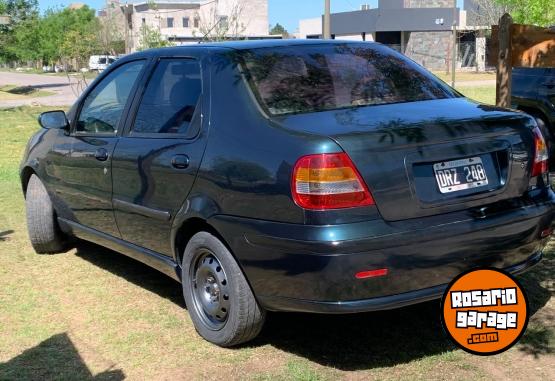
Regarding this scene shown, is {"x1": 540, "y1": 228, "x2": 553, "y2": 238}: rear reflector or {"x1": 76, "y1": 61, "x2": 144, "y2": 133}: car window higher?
{"x1": 76, "y1": 61, "x2": 144, "y2": 133}: car window

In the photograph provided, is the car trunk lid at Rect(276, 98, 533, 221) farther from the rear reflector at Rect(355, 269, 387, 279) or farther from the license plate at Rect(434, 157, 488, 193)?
the rear reflector at Rect(355, 269, 387, 279)

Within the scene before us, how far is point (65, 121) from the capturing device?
5.52 metres

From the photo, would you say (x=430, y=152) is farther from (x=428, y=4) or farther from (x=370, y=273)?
(x=428, y=4)

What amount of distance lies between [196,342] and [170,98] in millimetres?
1518

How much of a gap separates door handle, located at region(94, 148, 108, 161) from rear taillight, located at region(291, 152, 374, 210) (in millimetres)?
1985

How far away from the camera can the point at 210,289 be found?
13.5 ft

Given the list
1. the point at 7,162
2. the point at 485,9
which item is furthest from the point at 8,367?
the point at 485,9

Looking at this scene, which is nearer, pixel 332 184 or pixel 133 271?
pixel 332 184

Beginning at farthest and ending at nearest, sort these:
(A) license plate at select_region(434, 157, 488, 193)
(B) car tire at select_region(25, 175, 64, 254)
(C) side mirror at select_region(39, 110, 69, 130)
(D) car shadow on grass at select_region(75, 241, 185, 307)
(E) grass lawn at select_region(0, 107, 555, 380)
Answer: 1. (B) car tire at select_region(25, 175, 64, 254)
2. (C) side mirror at select_region(39, 110, 69, 130)
3. (D) car shadow on grass at select_region(75, 241, 185, 307)
4. (E) grass lawn at select_region(0, 107, 555, 380)
5. (A) license plate at select_region(434, 157, 488, 193)

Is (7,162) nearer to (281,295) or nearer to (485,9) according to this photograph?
(281,295)

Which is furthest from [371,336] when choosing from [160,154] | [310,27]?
[310,27]

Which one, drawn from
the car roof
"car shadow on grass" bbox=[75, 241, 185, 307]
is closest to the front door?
the car roof

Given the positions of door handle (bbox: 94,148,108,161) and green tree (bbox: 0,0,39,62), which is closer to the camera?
door handle (bbox: 94,148,108,161)

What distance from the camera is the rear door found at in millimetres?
4125
